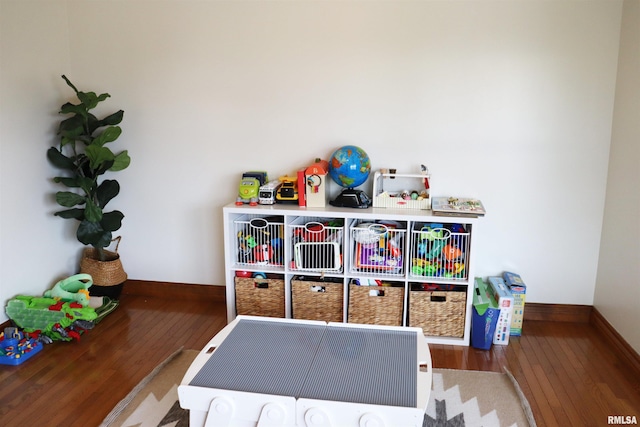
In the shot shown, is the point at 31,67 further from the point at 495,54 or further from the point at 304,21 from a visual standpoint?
the point at 495,54

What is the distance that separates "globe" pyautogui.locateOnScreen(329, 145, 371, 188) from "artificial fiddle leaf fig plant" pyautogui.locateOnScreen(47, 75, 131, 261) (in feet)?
4.19

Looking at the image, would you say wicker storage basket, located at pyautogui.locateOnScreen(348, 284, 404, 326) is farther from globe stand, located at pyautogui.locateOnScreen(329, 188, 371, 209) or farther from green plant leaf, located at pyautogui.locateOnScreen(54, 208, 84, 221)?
green plant leaf, located at pyautogui.locateOnScreen(54, 208, 84, 221)

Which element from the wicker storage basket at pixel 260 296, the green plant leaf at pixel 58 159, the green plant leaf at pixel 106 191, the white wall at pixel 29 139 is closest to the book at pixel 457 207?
the wicker storage basket at pixel 260 296

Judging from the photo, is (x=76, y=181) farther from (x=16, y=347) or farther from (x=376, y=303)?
(x=376, y=303)

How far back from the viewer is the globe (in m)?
2.82

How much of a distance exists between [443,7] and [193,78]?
5.03ft

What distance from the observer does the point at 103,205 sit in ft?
10.5

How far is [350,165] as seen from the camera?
2.82 meters

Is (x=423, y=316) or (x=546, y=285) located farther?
(x=546, y=285)

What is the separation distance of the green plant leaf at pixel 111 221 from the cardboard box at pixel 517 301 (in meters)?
2.38

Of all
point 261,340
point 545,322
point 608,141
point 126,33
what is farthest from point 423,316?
point 126,33

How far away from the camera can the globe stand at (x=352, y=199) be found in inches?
113

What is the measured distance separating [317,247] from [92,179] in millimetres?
1451

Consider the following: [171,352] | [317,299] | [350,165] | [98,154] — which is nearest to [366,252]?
[317,299]
